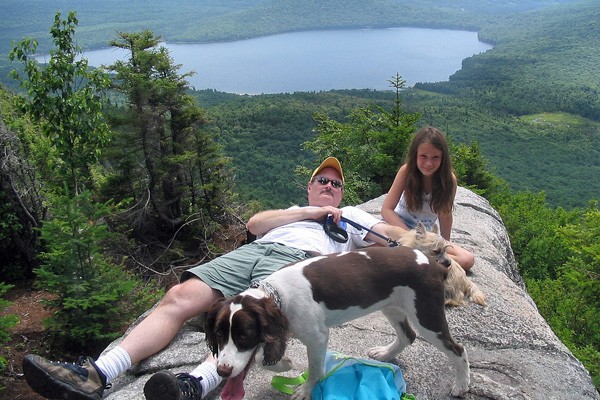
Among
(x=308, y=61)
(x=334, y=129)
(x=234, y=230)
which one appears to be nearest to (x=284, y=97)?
(x=334, y=129)

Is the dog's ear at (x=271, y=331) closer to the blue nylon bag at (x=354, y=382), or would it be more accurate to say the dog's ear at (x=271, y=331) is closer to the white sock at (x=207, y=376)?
the blue nylon bag at (x=354, y=382)

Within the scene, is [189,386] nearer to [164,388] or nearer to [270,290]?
[164,388]

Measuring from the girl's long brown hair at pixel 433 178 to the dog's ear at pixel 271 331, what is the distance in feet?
9.60

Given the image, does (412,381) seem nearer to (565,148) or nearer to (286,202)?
(286,202)

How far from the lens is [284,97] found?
7194 centimetres

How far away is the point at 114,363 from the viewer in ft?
10.9

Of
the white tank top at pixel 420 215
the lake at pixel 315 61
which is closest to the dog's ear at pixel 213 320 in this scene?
the white tank top at pixel 420 215

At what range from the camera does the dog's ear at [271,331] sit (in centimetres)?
244

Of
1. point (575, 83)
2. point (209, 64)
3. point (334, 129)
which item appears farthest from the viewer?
point (209, 64)

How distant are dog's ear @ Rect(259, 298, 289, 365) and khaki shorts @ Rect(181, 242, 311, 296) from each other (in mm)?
1091

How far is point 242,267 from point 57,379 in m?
1.48

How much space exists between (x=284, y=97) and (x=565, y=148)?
162ft

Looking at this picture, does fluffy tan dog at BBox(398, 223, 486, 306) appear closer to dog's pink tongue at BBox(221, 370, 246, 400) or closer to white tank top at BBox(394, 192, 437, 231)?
white tank top at BBox(394, 192, 437, 231)

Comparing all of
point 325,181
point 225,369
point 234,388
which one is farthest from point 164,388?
point 325,181
